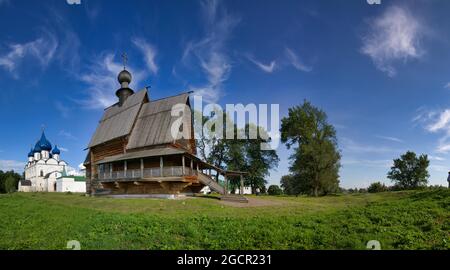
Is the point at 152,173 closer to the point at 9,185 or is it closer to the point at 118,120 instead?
the point at 118,120

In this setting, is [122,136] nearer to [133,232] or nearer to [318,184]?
[133,232]

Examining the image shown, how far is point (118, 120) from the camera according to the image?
1211 inches

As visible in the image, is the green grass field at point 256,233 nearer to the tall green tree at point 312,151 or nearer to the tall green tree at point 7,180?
the tall green tree at point 312,151

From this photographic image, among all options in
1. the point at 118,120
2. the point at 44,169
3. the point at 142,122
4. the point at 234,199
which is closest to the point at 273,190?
the point at 142,122

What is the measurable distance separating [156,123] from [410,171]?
168 ft

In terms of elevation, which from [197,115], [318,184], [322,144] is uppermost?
[197,115]

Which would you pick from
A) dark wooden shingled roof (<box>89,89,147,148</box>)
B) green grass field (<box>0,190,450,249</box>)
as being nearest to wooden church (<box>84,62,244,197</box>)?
dark wooden shingled roof (<box>89,89,147,148</box>)

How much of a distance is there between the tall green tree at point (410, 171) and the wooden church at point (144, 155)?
1693 inches

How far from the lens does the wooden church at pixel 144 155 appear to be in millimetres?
23031

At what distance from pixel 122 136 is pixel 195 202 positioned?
41.2 ft

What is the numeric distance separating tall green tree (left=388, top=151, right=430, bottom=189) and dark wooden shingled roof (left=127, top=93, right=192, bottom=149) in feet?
153

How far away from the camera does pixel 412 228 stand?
26.3 feet

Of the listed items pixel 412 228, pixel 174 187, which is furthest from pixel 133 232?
pixel 174 187
